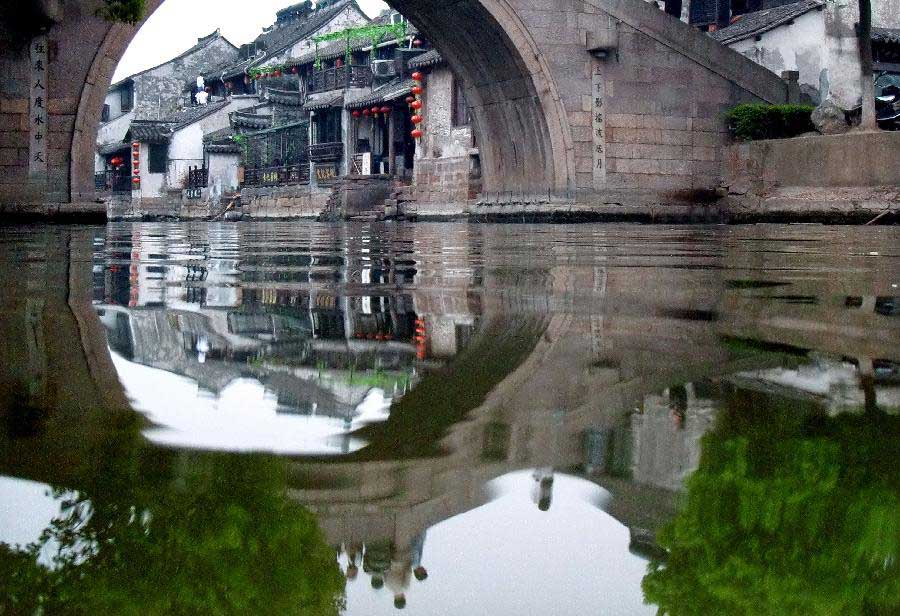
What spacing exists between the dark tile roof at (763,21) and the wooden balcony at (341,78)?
473 inches

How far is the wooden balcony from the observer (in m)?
31.7

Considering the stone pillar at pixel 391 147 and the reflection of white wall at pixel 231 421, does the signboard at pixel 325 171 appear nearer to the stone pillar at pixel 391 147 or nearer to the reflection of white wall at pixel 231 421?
the stone pillar at pixel 391 147

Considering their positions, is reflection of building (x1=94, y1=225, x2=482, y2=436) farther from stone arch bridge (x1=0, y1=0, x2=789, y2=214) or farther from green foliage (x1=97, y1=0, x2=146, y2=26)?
stone arch bridge (x1=0, y1=0, x2=789, y2=214)

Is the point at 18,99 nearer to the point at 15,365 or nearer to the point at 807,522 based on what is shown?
the point at 15,365

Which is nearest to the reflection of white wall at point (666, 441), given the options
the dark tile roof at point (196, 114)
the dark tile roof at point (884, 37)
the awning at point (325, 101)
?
the dark tile roof at point (884, 37)

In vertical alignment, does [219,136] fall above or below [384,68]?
below

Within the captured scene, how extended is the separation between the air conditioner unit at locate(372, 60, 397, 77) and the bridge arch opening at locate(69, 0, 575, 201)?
1252 centimetres

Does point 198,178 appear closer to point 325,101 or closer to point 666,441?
point 325,101

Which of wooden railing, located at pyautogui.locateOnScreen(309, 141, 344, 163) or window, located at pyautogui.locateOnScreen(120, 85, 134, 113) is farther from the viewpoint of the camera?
window, located at pyautogui.locateOnScreen(120, 85, 134, 113)

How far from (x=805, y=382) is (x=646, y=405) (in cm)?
A: 28

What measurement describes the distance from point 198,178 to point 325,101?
381 inches

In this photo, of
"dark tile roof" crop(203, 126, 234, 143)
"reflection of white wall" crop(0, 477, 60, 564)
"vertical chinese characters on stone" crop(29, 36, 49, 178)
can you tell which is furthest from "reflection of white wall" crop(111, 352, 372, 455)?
"dark tile roof" crop(203, 126, 234, 143)

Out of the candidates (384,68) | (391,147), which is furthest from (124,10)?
(384,68)

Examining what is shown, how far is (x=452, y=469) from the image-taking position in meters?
1.01
